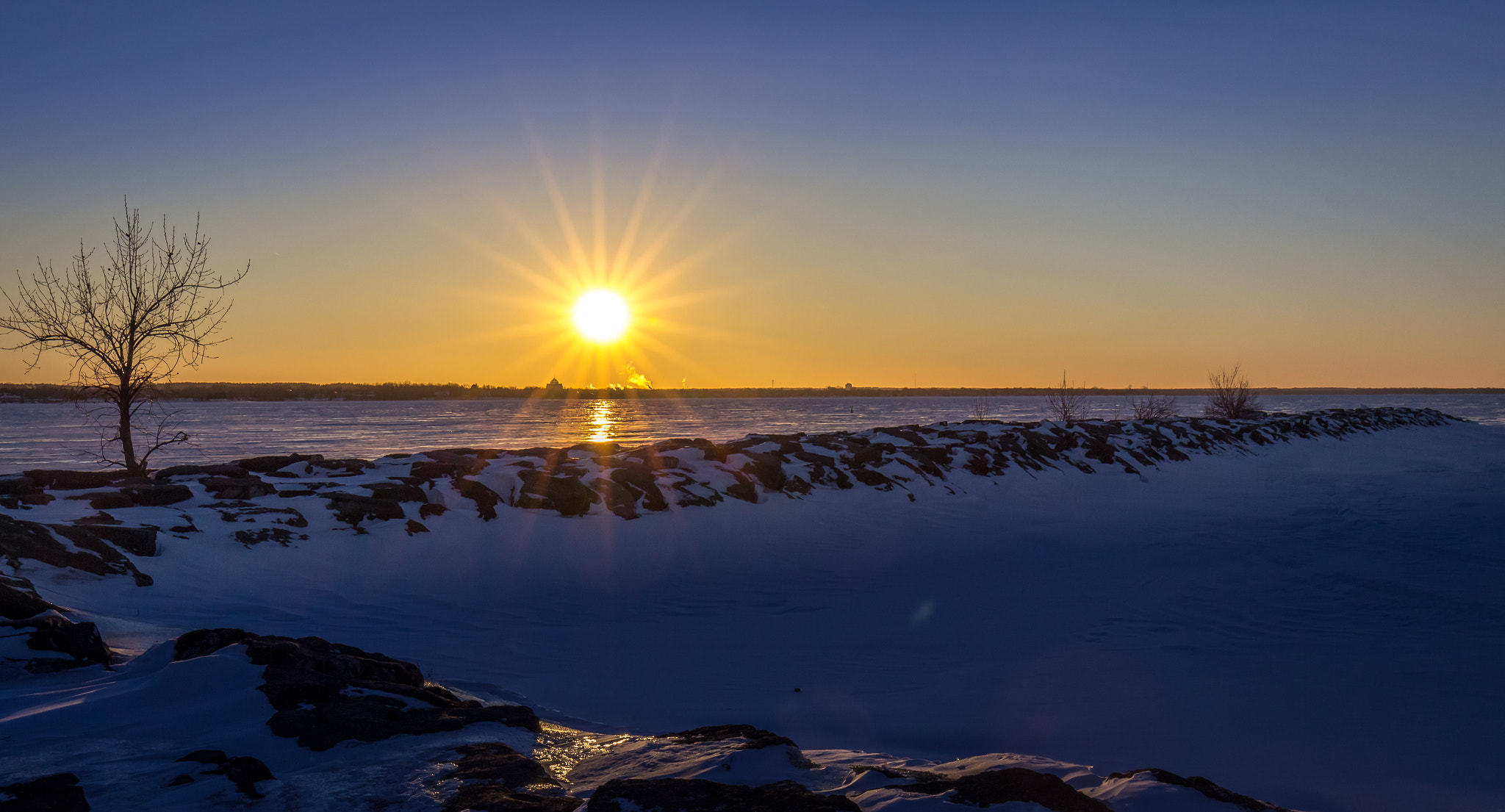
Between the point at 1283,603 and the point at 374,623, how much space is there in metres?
7.36

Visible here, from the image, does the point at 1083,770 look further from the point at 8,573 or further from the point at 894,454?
the point at 894,454

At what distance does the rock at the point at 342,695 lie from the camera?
334 centimetres

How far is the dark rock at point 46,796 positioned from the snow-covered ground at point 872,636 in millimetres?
81

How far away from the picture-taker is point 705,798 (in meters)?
2.73

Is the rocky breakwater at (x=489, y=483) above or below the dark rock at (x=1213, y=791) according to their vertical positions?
above

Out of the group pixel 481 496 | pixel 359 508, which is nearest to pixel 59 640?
pixel 359 508

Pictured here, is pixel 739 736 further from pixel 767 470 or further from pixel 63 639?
pixel 767 470

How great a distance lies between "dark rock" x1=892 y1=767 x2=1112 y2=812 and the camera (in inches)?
108

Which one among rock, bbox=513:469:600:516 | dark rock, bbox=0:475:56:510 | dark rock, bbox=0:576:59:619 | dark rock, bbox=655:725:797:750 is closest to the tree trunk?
dark rock, bbox=0:475:56:510

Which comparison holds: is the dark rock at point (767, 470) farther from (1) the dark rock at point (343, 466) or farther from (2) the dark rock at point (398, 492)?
(1) the dark rock at point (343, 466)

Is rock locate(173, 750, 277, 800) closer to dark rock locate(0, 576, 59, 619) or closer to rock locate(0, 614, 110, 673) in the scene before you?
rock locate(0, 614, 110, 673)

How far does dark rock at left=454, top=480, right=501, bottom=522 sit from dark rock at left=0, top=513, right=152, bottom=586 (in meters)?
3.15

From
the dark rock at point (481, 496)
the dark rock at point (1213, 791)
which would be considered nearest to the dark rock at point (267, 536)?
the dark rock at point (481, 496)

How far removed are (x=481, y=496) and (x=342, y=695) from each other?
5.69 m
